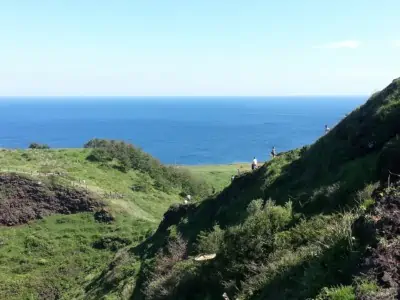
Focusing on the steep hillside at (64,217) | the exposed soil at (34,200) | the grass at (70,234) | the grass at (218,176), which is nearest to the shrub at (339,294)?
the grass at (70,234)

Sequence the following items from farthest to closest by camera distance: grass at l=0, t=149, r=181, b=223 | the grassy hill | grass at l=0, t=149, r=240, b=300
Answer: grass at l=0, t=149, r=181, b=223 < grass at l=0, t=149, r=240, b=300 < the grassy hill

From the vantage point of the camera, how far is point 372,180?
13.0 metres

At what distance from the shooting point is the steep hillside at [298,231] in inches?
300

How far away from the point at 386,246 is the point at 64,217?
49.5 metres

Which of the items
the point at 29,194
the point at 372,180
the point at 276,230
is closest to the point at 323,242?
the point at 276,230

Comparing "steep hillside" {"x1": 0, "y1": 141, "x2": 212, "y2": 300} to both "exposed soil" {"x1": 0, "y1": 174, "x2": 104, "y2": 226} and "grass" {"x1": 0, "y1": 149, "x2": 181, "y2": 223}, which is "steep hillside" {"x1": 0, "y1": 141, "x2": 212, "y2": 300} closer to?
"exposed soil" {"x1": 0, "y1": 174, "x2": 104, "y2": 226}

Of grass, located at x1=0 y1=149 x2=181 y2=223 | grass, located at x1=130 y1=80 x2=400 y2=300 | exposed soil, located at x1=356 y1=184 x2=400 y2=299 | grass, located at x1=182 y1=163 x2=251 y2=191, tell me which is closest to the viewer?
exposed soil, located at x1=356 y1=184 x2=400 y2=299

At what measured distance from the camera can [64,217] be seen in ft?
170

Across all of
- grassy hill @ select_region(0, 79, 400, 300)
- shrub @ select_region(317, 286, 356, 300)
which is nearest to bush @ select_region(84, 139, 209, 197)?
grassy hill @ select_region(0, 79, 400, 300)

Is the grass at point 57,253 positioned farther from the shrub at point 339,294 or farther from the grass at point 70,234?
the shrub at point 339,294

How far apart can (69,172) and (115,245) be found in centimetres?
1752

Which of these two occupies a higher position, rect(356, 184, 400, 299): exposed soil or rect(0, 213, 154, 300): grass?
rect(356, 184, 400, 299): exposed soil

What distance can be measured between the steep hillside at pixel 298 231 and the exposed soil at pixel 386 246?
0.11ft

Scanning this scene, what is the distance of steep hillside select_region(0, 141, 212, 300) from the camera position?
40500 millimetres
